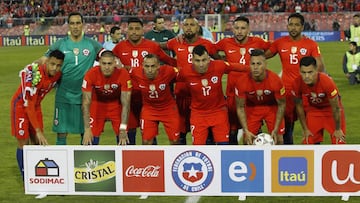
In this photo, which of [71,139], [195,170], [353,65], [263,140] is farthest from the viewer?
[353,65]

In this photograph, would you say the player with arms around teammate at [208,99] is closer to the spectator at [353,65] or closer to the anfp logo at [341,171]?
the anfp logo at [341,171]

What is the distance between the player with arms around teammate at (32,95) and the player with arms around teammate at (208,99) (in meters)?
1.60

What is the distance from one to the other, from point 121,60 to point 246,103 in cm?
195

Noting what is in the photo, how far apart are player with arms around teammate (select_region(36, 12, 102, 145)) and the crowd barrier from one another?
92.3 feet

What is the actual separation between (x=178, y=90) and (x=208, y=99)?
79 centimetres

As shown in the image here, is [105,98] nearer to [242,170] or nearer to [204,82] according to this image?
[204,82]

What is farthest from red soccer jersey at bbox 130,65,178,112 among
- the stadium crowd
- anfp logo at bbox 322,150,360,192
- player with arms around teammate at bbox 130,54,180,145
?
the stadium crowd

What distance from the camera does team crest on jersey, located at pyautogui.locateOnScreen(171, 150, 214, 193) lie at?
6.47 metres

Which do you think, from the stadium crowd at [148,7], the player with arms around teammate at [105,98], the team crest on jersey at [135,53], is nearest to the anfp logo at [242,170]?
the player with arms around teammate at [105,98]

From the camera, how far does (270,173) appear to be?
6402 mm

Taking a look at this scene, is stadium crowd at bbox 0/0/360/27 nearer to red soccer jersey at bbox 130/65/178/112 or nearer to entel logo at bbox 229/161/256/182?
red soccer jersey at bbox 130/65/178/112

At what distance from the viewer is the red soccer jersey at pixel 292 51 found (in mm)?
8438

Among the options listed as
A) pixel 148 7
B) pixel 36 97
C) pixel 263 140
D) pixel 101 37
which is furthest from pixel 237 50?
pixel 148 7

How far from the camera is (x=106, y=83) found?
7.69m
